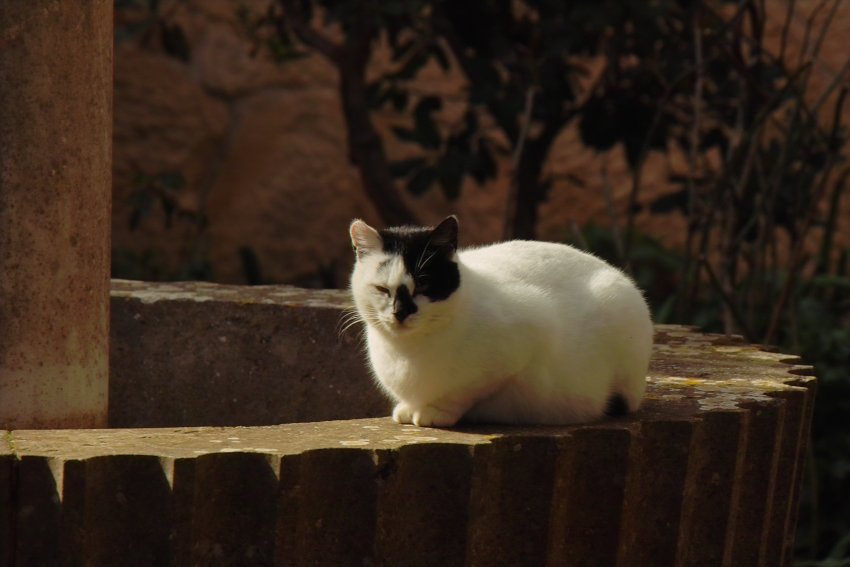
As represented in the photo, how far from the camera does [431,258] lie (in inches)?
90.0

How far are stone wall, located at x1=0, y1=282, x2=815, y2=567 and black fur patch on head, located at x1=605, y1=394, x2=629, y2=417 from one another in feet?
0.16

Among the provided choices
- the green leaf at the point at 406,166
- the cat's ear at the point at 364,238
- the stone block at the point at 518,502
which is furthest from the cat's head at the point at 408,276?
the green leaf at the point at 406,166

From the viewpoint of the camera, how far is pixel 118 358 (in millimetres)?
3146

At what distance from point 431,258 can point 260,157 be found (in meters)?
4.15

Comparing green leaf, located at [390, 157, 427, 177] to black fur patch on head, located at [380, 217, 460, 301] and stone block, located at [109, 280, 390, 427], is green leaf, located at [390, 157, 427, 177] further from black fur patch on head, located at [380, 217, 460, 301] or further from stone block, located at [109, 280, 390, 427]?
black fur patch on head, located at [380, 217, 460, 301]

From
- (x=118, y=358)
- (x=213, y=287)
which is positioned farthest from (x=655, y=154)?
(x=118, y=358)

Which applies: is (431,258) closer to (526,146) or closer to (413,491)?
(413,491)

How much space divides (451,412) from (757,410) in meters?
0.59

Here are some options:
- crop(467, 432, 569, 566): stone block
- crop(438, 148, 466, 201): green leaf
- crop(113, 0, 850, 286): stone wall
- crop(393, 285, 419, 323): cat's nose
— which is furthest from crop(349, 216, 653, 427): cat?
crop(113, 0, 850, 286): stone wall

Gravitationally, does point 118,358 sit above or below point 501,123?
below

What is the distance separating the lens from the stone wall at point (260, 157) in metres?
6.13

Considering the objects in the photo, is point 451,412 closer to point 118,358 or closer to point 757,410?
point 757,410

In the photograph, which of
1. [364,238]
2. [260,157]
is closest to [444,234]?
[364,238]

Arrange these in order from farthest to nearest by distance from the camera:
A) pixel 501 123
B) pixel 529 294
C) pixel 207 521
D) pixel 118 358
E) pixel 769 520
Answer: pixel 501 123, pixel 118 358, pixel 769 520, pixel 529 294, pixel 207 521
